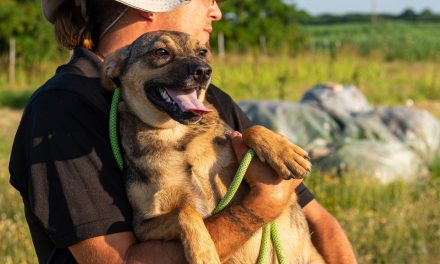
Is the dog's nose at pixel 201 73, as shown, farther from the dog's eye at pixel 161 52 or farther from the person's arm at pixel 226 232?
the person's arm at pixel 226 232

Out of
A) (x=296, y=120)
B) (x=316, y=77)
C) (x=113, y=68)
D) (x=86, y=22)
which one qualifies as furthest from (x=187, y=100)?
(x=316, y=77)

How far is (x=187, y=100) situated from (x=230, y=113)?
25.2 inches

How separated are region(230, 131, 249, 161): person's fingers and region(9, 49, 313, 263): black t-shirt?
0.49m

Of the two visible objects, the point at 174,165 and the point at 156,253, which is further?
the point at 174,165

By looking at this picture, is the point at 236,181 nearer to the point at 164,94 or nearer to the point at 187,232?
the point at 187,232

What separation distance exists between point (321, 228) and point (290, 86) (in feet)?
52.0

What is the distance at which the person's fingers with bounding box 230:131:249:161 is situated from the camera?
3.10 meters

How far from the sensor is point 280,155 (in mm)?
2957

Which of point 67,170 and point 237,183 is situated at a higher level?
point 67,170

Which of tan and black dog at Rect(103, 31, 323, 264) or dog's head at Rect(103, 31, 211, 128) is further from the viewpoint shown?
dog's head at Rect(103, 31, 211, 128)

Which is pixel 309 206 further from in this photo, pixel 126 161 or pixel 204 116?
pixel 126 161

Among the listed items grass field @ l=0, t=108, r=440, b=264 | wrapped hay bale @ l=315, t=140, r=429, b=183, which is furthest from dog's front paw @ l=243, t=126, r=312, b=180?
wrapped hay bale @ l=315, t=140, r=429, b=183

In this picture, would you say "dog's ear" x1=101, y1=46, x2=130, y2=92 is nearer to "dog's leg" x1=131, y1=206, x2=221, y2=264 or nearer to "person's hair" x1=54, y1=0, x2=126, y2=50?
"person's hair" x1=54, y1=0, x2=126, y2=50

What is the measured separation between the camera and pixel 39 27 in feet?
73.9
